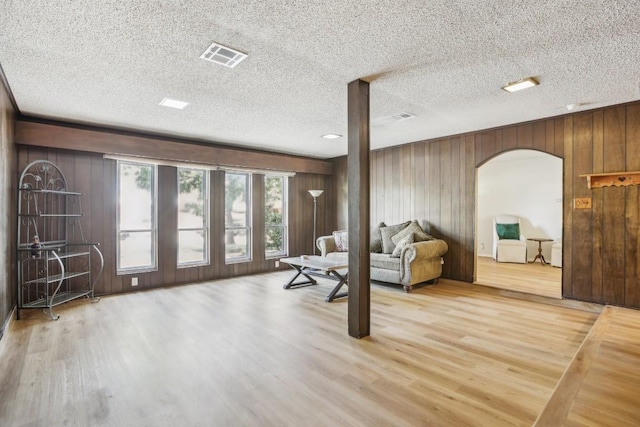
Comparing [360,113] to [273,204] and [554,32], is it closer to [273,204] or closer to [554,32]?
[554,32]

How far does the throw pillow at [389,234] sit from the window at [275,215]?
7.46 ft

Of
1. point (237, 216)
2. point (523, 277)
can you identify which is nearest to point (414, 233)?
point (523, 277)

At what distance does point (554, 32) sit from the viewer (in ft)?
7.65

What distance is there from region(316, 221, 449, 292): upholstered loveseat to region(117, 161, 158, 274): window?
3.05 meters

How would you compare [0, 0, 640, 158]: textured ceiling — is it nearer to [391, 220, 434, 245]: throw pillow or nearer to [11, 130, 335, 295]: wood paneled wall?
[11, 130, 335, 295]: wood paneled wall

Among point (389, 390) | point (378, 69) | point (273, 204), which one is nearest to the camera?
point (389, 390)

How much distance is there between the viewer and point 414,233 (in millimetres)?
5387

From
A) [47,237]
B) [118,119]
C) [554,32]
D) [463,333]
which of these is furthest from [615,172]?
[47,237]

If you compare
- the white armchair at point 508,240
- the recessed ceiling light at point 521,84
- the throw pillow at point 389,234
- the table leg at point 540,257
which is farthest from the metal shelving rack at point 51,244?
the table leg at point 540,257

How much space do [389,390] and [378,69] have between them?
8.74 ft

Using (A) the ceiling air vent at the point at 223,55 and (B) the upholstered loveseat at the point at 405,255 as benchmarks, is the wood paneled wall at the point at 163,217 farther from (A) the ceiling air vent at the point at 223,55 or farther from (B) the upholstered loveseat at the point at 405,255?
(A) the ceiling air vent at the point at 223,55

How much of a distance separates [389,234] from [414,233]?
0.49m

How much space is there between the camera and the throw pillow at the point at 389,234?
5653 mm

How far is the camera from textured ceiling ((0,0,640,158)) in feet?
6.91
